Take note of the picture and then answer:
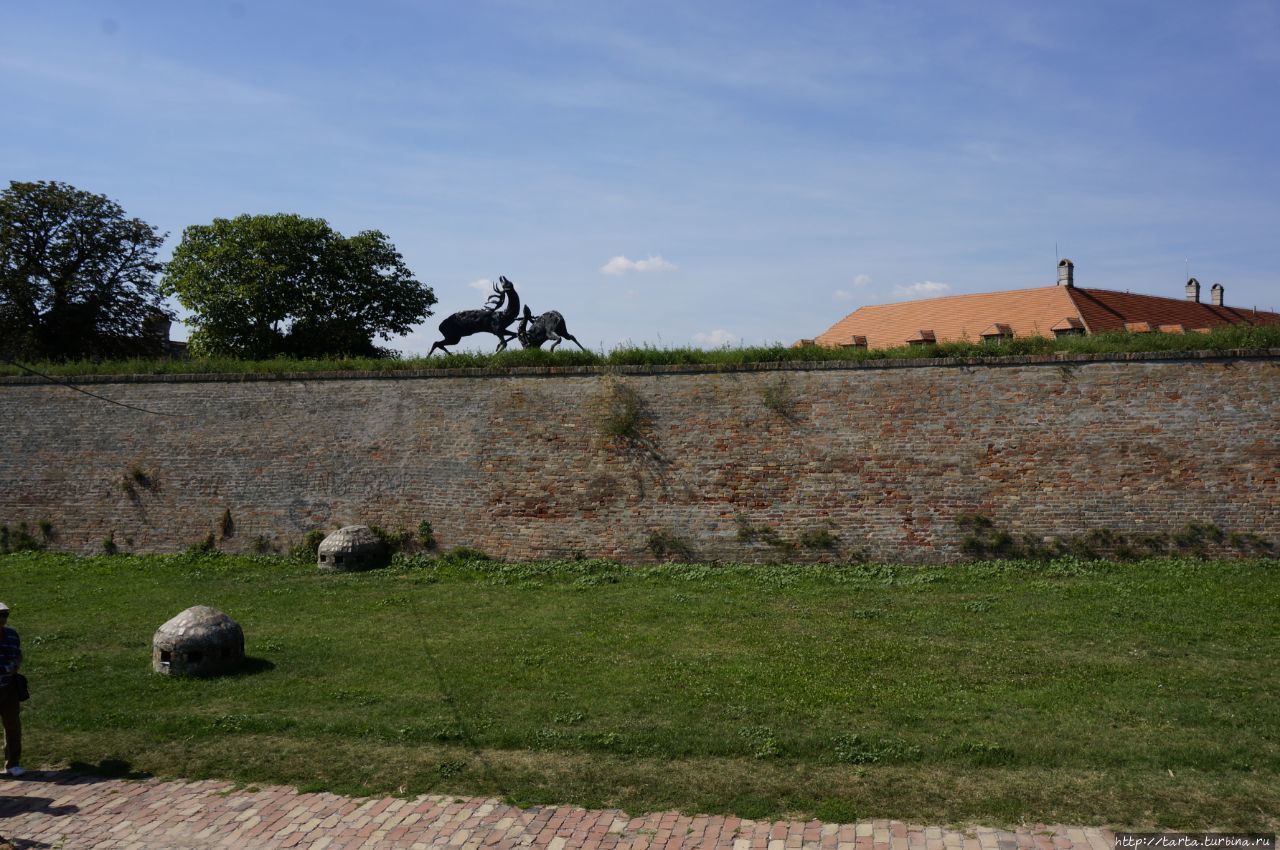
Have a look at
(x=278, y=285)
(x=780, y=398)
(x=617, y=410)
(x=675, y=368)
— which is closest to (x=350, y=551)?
(x=617, y=410)

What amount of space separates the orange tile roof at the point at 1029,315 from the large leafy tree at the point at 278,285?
16.1 metres

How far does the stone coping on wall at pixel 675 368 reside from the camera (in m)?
13.5

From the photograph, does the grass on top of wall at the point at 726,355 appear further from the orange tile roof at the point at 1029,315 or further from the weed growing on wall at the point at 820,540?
the orange tile roof at the point at 1029,315

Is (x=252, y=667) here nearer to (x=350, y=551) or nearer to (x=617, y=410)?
(x=350, y=551)

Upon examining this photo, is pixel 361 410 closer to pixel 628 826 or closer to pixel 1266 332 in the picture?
pixel 628 826

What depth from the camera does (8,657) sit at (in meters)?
6.95

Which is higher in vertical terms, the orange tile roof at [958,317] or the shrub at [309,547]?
the orange tile roof at [958,317]

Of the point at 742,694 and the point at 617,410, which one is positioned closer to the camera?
the point at 742,694

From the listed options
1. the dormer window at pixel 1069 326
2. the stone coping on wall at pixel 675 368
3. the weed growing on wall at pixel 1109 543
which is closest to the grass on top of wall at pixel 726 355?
the stone coping on wall at pixel 675 368

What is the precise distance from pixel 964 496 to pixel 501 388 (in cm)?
795

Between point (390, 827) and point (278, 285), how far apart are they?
26113mm

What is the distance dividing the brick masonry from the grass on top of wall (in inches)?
8.8

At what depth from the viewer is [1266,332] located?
13.5 m

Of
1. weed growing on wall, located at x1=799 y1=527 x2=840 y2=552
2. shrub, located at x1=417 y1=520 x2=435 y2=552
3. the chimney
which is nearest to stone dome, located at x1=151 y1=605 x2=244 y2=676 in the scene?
shrub, located at x1=417 y1=520 x2=435 y2=552
